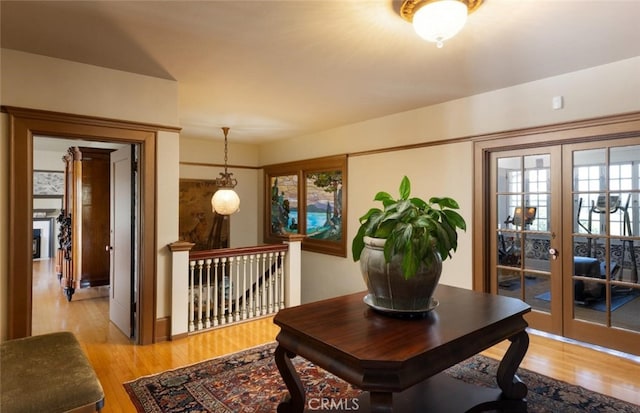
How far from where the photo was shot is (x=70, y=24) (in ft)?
7.93

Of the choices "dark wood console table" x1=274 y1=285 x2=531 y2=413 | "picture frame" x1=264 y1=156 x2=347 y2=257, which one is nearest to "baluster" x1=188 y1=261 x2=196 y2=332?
"dark wood console table" x1=274 y1=285 x2=531 y2=413

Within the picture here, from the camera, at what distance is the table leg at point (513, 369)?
2068mm

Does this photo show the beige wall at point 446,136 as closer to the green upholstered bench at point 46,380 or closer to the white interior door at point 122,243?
the white interior door at point 122,243

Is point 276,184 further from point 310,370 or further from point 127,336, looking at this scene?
point 310,370

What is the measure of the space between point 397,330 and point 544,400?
1571 millimetres

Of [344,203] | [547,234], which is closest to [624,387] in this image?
[547,234]

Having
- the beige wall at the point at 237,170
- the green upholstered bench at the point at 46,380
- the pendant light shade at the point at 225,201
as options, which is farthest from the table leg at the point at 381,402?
the beige wall at the point at 237,170

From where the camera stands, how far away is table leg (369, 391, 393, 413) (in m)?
1.32

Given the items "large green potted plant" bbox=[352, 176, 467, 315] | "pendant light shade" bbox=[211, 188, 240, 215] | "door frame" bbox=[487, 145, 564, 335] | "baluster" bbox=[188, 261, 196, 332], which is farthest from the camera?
"pendant light shade" bbox=[211, 188, 240, 215]

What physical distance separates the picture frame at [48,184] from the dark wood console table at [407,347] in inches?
349

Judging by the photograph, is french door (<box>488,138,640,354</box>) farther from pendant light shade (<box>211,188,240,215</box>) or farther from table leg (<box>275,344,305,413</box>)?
pendant light shade (<box>211,188,240,215</box>)

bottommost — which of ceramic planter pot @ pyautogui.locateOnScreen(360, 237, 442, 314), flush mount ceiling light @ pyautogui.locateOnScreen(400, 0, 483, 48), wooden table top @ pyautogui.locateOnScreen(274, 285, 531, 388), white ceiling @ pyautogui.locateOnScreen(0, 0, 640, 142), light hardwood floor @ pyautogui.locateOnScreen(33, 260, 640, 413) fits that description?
light hardwood floor @ pyautogui.locateOnScreen(33, 260, 640, 413)

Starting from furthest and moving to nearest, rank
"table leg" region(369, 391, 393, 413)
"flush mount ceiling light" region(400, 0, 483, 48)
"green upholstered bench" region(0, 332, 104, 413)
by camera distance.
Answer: "flush mount ceiling light" region(400, 0, 483, 48), "green upholstered bench" region(0, 332, 104, 413), "table leg" region(369, 391, 393, 413)

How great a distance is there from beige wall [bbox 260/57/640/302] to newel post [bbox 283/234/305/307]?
46.0 inches
